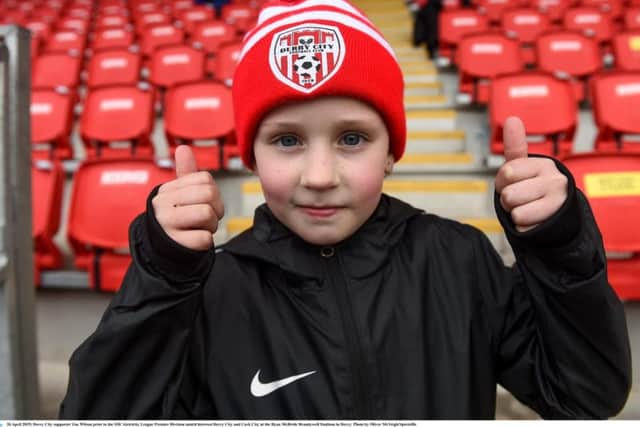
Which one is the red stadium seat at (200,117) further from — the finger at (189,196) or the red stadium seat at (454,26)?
the red stadium seat at (454,26)

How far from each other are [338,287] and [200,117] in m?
1.61

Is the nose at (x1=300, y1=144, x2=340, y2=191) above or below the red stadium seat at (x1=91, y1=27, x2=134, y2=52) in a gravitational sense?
above

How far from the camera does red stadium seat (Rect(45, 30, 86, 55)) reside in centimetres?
364

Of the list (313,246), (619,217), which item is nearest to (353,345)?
(313,246)

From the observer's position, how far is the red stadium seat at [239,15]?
13.5ft

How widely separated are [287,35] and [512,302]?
425 mm

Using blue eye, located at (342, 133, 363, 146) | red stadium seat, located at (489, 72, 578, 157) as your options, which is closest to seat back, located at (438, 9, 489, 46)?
red stadium seat, located at (489, 72, 578, 157)

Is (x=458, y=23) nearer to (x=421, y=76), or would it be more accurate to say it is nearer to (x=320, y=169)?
(x=421, y=76)

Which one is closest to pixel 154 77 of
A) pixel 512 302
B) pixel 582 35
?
pixel 582 35

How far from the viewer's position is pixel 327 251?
→ 0.56 m

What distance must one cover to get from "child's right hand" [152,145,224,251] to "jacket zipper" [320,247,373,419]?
17cm

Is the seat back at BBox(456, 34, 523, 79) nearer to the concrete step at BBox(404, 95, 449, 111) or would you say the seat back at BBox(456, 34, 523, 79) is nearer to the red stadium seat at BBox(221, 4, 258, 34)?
the concrete step at BBox(404, 95, 449, 111)

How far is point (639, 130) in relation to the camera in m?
1.72

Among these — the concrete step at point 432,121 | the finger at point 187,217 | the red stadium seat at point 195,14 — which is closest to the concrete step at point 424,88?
the concrete step at point 432,121
